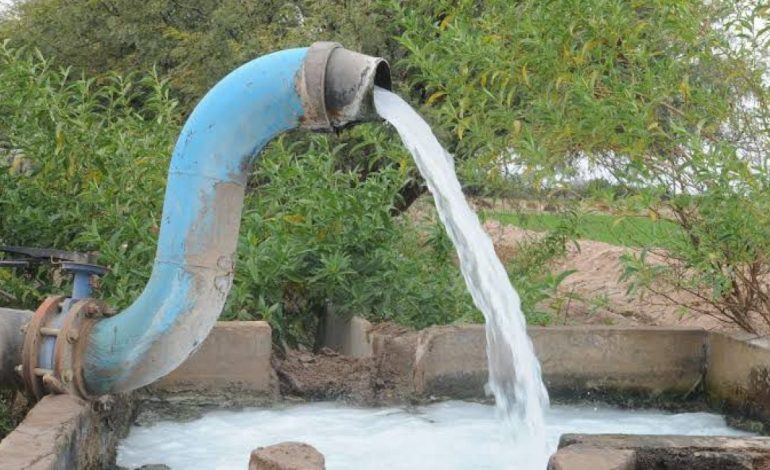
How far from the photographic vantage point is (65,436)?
8.55 ft

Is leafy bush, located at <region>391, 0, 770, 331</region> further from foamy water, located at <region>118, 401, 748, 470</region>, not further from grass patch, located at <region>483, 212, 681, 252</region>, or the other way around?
foamy water, located at <region>118, 401, 748, 470</region>

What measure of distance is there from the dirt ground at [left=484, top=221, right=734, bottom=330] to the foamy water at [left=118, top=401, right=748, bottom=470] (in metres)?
0.97

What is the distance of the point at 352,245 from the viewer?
4.94 meters

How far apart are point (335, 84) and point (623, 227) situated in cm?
221

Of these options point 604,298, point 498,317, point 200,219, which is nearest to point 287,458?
point 200,219

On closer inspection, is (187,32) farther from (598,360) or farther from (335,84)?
(335,84)

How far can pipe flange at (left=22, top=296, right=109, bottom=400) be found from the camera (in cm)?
300

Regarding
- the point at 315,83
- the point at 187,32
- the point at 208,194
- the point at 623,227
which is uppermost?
the point at 187,32

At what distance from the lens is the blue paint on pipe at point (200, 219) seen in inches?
118

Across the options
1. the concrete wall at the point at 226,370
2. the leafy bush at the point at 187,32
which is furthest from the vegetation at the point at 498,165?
the leafy bush at the point at 187,32

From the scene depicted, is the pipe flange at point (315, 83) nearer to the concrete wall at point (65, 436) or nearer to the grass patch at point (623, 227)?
the concrete wall at point (65, 436)

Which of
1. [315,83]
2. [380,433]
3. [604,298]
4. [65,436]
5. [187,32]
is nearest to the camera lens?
[65,436]

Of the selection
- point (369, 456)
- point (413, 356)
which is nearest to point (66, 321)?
point (369, 456)

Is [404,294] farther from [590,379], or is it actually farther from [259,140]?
[259,140]
